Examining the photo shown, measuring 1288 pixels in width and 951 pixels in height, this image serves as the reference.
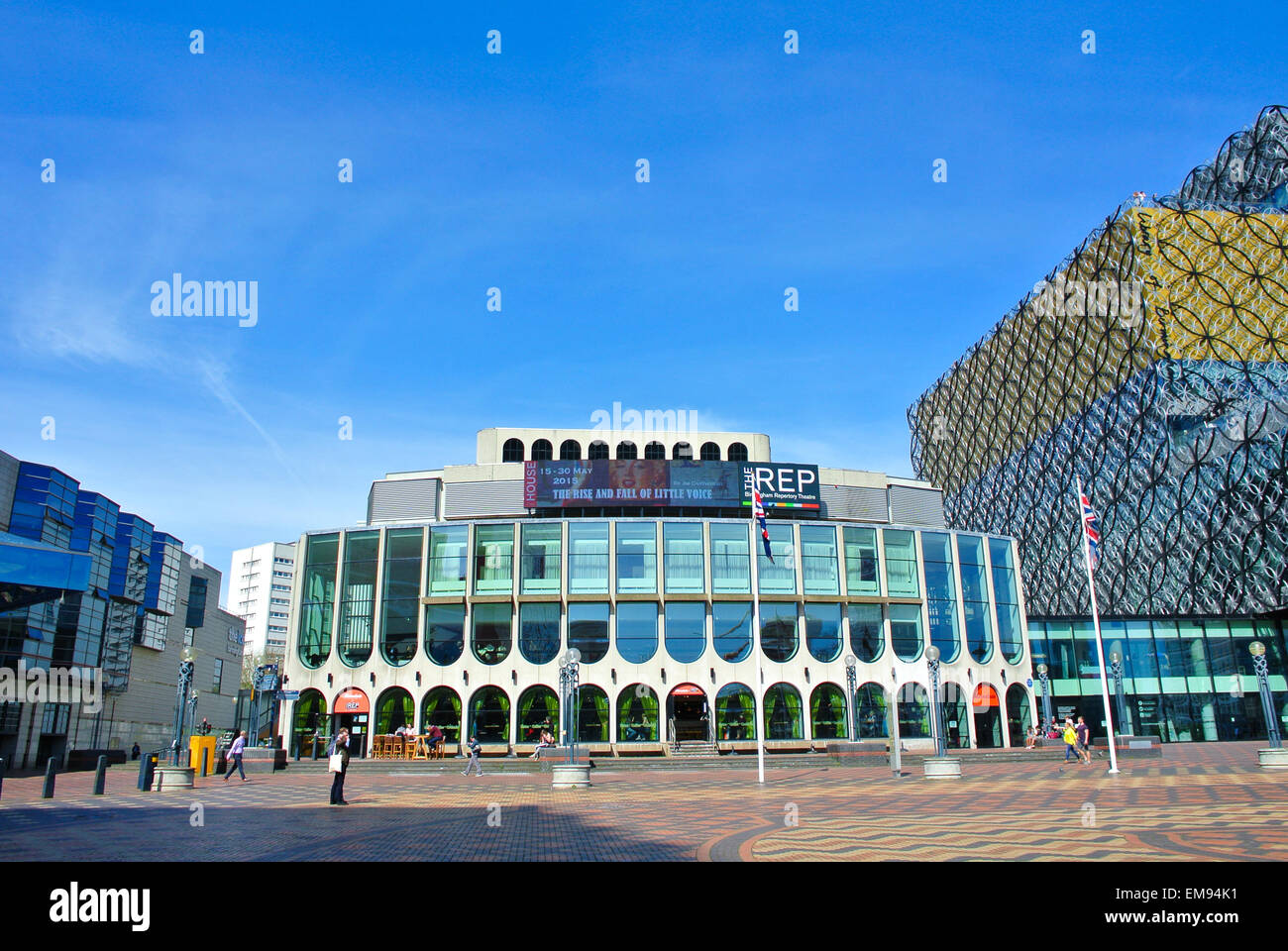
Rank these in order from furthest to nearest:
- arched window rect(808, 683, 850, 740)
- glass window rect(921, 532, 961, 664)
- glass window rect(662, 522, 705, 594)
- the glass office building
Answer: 1. the glass office building
2. glass window rect(921, 532, 961, 664)
3. glass window rect(662, 522, 705, 594)
4. arched window rect(808, 683, 850, 740)

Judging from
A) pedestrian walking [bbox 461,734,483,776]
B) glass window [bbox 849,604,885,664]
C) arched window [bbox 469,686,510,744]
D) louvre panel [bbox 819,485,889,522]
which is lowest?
pedestrian walking [bbox 461,734,483,776]

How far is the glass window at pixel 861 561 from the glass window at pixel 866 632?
44.3 inches

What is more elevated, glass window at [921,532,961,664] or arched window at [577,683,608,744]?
glass window at [921,532,961,664]

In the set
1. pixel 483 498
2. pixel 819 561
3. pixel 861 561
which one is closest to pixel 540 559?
pixel 483 498

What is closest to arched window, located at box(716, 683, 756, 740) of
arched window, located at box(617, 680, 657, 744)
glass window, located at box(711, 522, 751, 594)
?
arched window, located at box(617, 680, 657, 744)

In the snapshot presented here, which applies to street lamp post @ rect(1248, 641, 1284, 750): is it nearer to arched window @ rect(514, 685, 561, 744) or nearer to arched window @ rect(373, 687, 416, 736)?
arched window @ rect(514, 685, 561, 744)

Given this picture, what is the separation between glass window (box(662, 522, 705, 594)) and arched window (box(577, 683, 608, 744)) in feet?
24.7

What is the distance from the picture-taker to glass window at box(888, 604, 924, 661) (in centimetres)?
5262

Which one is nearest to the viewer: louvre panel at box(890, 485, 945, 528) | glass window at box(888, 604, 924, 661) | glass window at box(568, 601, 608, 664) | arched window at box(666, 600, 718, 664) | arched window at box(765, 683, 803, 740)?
arched window at box(765, 683, 803, 740)

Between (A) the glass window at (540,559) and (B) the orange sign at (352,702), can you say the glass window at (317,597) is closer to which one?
(B) the orange sign at (352,702)

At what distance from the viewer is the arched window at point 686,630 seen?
165 ft

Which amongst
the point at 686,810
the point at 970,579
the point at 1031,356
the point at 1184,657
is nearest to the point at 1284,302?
the point at 1031,356

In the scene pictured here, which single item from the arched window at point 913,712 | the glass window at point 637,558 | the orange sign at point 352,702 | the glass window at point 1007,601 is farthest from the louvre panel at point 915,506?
the orange sign at point 352,702

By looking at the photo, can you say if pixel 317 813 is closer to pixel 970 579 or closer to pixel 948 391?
pixel 970 579
